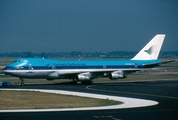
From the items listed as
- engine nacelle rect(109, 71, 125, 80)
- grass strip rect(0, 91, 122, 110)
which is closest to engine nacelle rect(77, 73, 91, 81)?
engine nacelle rect(109, 71, 125, 80)

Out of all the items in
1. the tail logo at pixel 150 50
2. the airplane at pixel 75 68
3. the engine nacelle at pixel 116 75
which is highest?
the tail logo at pixel 150 50

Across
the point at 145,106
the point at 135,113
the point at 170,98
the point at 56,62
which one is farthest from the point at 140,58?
the point at 135,113

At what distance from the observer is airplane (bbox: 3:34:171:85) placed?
204 ft

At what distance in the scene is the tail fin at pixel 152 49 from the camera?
7314cm

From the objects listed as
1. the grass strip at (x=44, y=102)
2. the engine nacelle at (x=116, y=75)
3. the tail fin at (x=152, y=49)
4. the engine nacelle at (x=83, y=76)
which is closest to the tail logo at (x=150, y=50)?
the tail fin at (x=152, y=49)

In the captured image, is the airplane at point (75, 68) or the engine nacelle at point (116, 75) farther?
the engine nacelle at point (116, 75)

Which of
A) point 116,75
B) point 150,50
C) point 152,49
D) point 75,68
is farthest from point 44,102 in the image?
point 152,49

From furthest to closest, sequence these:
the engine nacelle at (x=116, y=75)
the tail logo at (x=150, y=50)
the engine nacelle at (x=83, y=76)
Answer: the tail logo at (x=150, y=50), the engine nacelle at (x=116, y=75), the engine nacelle at (x=83, y=76)

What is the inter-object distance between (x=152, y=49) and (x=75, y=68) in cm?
1625

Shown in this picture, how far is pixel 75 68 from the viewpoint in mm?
65938

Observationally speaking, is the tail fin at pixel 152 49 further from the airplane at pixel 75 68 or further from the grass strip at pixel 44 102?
the grass strip at pixel 44 102

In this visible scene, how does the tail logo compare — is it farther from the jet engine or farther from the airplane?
the jet engine

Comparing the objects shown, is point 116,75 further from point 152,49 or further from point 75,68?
point 152,49

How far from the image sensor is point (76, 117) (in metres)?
27.0
